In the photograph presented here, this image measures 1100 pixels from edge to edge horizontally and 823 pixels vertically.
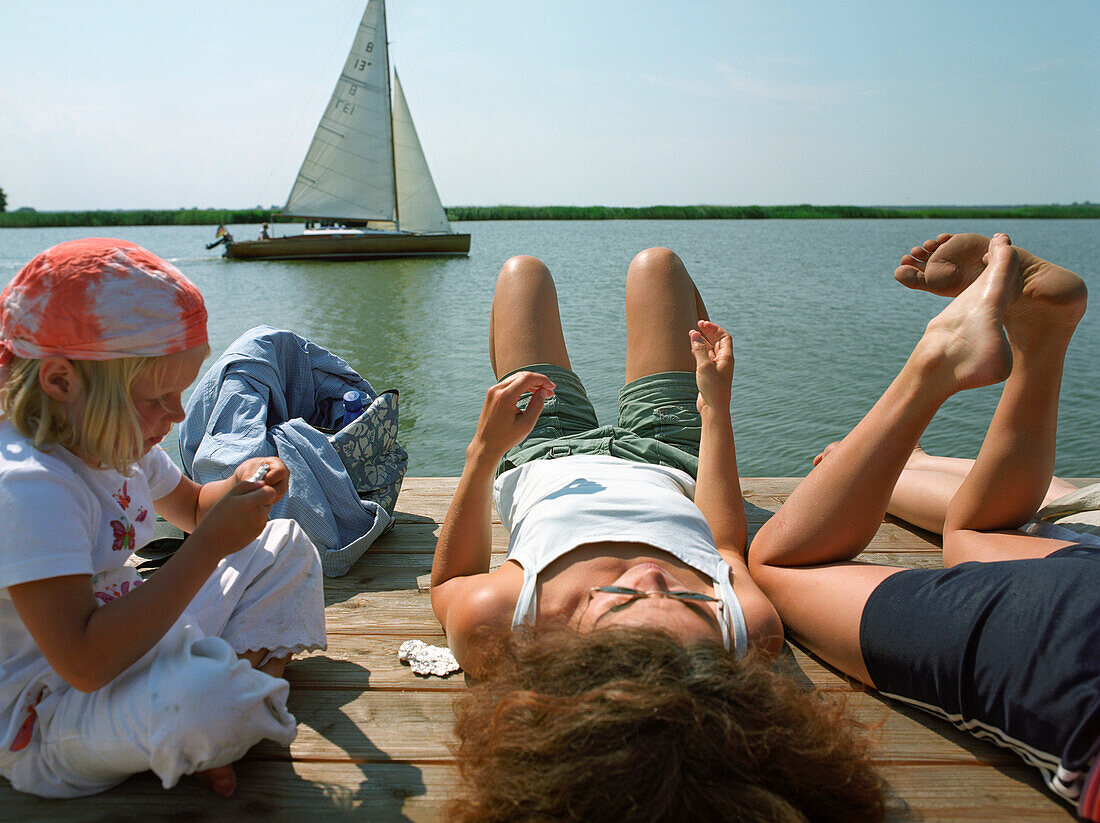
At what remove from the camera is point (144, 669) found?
124 centimetres

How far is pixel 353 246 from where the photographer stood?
23.9 meters

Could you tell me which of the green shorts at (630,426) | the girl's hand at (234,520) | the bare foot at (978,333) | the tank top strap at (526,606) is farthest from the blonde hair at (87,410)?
the bare foot at (978,333)

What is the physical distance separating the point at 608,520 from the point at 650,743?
809mm

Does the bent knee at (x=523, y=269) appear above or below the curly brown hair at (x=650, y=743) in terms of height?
above

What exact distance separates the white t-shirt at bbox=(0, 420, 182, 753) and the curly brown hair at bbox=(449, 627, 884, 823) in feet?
2.33

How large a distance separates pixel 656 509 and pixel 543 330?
3.40 ft

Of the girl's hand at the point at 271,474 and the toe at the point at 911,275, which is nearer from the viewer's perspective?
the girl's hand at the point at 271,474

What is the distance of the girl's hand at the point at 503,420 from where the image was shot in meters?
1.91

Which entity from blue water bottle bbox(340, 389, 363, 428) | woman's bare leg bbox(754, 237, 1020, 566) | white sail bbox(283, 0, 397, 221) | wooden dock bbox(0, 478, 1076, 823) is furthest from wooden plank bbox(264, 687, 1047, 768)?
white sail bbox(283, 0, 397, 221)

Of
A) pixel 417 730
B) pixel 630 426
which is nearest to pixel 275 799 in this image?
pixel 417 730

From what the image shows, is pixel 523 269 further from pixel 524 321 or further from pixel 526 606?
pixel 526 606

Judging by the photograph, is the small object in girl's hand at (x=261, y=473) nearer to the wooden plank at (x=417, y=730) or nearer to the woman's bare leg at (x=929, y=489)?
the wooden plank at (x=417, y=730)

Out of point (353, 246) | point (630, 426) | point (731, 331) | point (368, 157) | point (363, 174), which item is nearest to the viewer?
point (630, 426)

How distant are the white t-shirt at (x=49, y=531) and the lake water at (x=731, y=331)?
381 centimetres
